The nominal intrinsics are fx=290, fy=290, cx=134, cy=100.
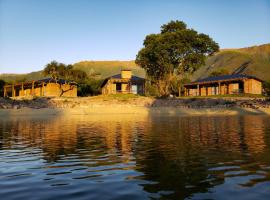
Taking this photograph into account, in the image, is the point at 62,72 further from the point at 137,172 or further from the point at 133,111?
the point at 137,172

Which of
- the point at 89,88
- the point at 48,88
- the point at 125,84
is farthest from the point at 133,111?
the point at 89,88

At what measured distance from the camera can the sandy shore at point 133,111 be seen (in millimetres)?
42594

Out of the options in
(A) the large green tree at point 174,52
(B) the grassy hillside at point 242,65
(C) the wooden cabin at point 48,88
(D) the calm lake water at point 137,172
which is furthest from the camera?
(B) the grassy hillside at point 242,65

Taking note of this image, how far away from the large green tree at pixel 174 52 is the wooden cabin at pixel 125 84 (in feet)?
12.9

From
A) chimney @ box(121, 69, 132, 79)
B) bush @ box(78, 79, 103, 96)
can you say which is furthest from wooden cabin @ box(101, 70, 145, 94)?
bush @ box(78, 79, 103, 96)

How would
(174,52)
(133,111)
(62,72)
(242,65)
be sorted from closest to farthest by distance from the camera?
(133,111)
(174,52)
(62,72)
(242,65)

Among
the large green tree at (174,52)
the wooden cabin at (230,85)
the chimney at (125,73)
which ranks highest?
the large green tree at (174,52)

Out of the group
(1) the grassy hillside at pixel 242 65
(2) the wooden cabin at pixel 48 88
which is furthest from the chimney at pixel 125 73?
(1) the grassy hillside at pixel 242 65

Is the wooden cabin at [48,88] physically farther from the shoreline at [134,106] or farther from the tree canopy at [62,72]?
the shoreline at [134,106]

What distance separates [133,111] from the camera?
45.9 m

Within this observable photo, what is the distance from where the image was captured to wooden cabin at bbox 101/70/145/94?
62.1 meters

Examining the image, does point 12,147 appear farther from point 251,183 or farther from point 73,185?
point 251,183

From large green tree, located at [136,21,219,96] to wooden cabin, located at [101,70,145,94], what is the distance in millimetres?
3926

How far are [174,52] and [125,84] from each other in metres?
13.4
